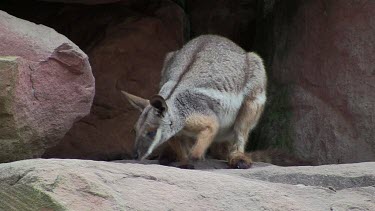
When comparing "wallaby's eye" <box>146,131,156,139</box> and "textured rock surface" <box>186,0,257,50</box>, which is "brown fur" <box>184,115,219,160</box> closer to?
"wallaby's eye" <box>146,131,156,139</box>

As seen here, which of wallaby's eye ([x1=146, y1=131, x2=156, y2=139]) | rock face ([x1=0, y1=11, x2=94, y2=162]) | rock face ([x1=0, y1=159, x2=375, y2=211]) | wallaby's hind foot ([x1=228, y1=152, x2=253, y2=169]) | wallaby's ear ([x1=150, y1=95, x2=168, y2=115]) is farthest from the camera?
wallaby's hind foot ([x1=228, y1=152, x2=253, y2=169])

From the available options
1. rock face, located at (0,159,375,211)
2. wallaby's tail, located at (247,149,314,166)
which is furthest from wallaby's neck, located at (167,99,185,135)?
rock face, located at (0,159,375,211)

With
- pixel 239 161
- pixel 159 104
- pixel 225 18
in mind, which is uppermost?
pixel 225 18

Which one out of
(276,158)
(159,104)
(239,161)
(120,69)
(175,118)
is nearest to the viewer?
(159,104)

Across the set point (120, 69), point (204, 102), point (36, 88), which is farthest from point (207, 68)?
point (36, 88)

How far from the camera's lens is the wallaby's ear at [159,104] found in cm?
701

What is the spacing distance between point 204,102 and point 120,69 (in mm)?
1777

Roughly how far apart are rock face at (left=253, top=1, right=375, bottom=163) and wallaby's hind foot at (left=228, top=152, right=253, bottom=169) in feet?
4.24

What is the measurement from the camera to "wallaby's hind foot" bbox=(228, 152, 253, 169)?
761 centimetres

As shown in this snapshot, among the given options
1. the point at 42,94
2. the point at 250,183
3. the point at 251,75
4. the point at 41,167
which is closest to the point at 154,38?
the point at 251,75

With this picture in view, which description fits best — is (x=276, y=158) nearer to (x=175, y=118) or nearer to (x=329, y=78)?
(x=329, y=78)

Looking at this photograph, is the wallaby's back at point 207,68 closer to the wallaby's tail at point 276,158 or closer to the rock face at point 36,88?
the wallaby's tail at point 276,158

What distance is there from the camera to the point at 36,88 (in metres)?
6.38

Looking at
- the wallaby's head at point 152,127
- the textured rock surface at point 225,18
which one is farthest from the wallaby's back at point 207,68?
the textured rock surface at point 225,18
